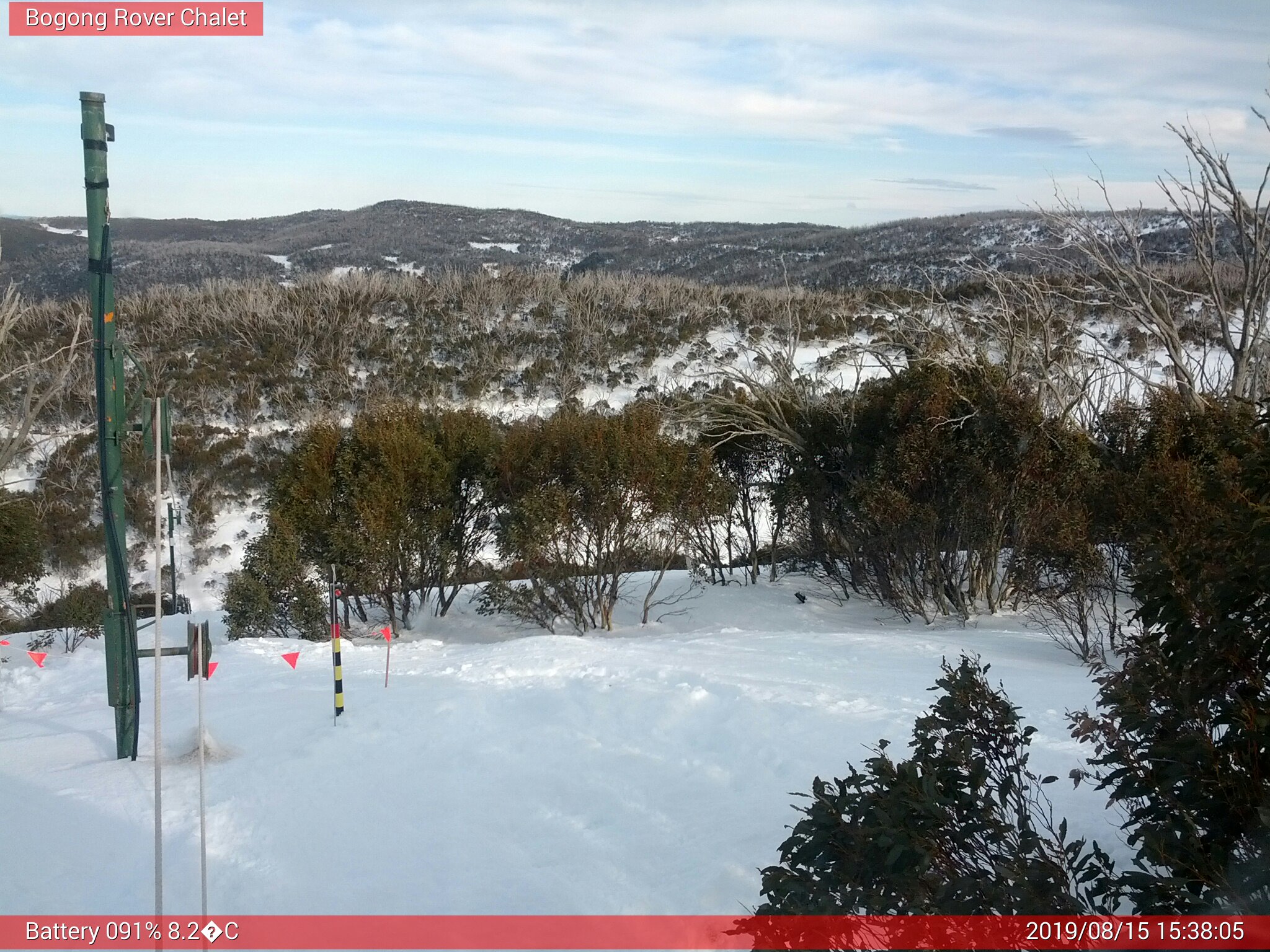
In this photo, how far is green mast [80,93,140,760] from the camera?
245 inches

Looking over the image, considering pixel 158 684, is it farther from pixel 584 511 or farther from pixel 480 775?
pixel 584 511

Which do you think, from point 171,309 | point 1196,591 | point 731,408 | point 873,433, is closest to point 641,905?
point 1196,591

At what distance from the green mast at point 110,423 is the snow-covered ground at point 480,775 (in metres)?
→ 0.54

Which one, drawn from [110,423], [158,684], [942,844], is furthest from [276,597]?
[942,844]

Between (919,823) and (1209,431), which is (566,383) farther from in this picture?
(919,823)

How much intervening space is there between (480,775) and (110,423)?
3536mm

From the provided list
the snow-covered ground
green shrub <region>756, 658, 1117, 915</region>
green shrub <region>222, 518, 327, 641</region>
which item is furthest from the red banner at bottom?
green shrub <region>222, 518, 327, 641</region>

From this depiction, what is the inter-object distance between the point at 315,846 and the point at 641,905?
1.93 meters

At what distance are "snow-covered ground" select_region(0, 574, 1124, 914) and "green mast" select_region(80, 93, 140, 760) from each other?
54 centimetres

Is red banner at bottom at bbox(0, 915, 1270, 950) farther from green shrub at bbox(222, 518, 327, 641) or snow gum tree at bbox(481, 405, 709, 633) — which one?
green shrub at bbox(222, 518, 327, 641)

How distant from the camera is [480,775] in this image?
5953 mm

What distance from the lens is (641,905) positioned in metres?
4.36

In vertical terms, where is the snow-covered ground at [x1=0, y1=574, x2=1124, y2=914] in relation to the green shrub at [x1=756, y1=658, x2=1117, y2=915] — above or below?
below

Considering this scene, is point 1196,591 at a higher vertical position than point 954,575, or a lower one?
higher
